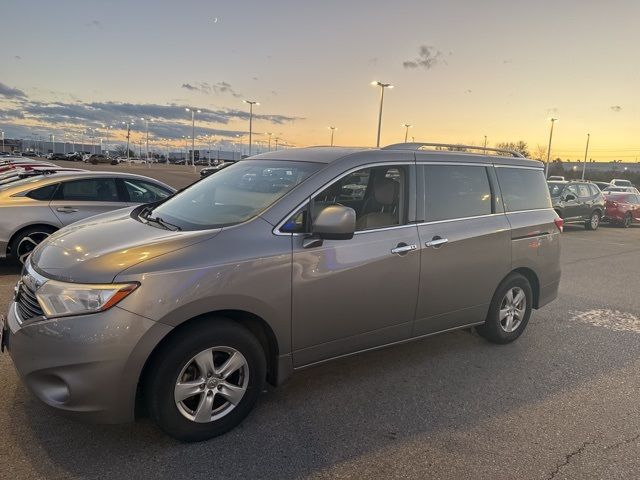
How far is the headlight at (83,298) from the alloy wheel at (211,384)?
23.3 inches

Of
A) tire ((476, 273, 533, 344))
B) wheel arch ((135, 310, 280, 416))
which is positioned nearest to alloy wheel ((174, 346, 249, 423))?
wheel arch ((135, 310, 280, 416))

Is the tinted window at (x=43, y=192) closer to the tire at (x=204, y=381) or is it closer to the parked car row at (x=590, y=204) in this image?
the tire at (x=204, y=381)

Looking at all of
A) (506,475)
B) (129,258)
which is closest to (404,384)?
(506,475)

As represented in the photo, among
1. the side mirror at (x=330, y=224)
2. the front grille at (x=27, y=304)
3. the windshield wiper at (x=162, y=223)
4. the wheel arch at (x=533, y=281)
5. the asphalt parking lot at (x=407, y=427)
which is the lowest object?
the asphalt parking lot at (x=407, y=427)

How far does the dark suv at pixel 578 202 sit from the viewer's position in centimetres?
1528

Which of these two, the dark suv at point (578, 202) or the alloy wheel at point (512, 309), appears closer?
the alloy wheel at point (512, 309)

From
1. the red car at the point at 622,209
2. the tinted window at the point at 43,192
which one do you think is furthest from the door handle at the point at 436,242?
the red car at the point at 622,209

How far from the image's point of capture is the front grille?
9.24ft

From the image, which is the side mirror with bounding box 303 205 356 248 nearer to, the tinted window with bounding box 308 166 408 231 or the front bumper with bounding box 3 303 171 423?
the tinted window with bounding box 308 166 408 231

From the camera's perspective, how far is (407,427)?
334cm

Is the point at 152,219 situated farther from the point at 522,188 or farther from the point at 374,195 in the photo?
the point at 522,188

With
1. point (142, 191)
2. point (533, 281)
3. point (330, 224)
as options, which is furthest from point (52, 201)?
point (533, 281)

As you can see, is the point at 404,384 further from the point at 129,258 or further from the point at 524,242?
the point at 129,258

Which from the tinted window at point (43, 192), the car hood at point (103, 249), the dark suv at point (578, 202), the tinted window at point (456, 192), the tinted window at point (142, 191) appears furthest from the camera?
the dark suv at point (578, 202)
